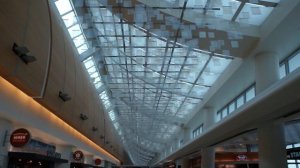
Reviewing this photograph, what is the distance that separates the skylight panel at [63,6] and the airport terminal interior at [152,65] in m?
0.05

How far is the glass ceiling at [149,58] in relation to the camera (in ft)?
39.8

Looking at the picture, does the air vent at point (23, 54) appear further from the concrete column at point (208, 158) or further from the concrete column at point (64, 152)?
the concrete column at point (208, 158)

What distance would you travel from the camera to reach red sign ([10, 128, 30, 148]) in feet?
36.7

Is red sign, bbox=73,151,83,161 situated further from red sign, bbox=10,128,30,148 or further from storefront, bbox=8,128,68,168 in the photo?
red sign, bbox=10,128,30,148

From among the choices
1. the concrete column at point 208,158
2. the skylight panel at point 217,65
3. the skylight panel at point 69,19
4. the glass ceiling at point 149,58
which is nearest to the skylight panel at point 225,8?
the glass ceiling at point 149,58

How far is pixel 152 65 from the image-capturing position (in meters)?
20.7

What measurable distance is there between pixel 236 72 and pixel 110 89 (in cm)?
1488

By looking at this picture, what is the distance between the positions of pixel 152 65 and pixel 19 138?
11.0 meters

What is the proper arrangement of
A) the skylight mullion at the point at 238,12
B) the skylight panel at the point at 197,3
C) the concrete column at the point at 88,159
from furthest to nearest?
the concrete column at the point at 88,159, the skylight panel at the point at 197,3, the skylight mullion at the point at 238,12

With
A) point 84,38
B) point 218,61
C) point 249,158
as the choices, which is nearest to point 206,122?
point 249,158

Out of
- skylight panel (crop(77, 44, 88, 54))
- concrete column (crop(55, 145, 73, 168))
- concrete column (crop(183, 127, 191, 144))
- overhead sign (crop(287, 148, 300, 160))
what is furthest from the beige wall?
concrete column (crop(183, 127, 191, 144))

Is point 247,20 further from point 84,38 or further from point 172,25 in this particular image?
point 84,38

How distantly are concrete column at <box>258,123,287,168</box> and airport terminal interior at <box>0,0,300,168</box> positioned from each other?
4 centimetres

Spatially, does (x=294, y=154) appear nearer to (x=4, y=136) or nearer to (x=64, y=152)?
(x=4, y=136)
